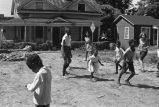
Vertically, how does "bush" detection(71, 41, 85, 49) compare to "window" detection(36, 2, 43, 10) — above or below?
below

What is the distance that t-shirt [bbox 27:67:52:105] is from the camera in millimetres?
4715

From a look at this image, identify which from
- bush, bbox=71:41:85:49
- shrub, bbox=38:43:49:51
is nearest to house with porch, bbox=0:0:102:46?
bush, bbox=71:41:85:49

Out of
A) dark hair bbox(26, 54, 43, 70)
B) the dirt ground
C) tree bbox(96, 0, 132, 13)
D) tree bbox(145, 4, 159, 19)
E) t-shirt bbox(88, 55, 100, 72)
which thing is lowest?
the dirt ground

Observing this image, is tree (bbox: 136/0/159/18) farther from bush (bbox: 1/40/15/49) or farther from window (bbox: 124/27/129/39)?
bush (bbox: 1/40/15/49)

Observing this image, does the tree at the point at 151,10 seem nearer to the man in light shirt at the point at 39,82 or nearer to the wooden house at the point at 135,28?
the wooden house at the point at 135,28

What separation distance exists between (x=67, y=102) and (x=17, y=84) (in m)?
3.20

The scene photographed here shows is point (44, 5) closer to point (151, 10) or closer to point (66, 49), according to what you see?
point (151, 10)

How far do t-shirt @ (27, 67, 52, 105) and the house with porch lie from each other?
28.0m

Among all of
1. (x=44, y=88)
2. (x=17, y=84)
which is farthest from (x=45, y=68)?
(x=17, y=84)

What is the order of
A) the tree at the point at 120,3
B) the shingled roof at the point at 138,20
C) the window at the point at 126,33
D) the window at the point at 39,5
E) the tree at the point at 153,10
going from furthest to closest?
the tree at the point at 120,3
the tree at the point at 153,10
the window at the point at 126,33
the shingled roof at the point at 138,20
the window at the point at 39,5

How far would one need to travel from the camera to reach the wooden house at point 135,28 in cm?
3588

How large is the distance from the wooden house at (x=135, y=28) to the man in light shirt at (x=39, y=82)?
31.3 m

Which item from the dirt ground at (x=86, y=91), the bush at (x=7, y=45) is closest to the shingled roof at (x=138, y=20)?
the bush at (x=7, y=45)

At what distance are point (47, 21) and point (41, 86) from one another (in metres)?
29.5
